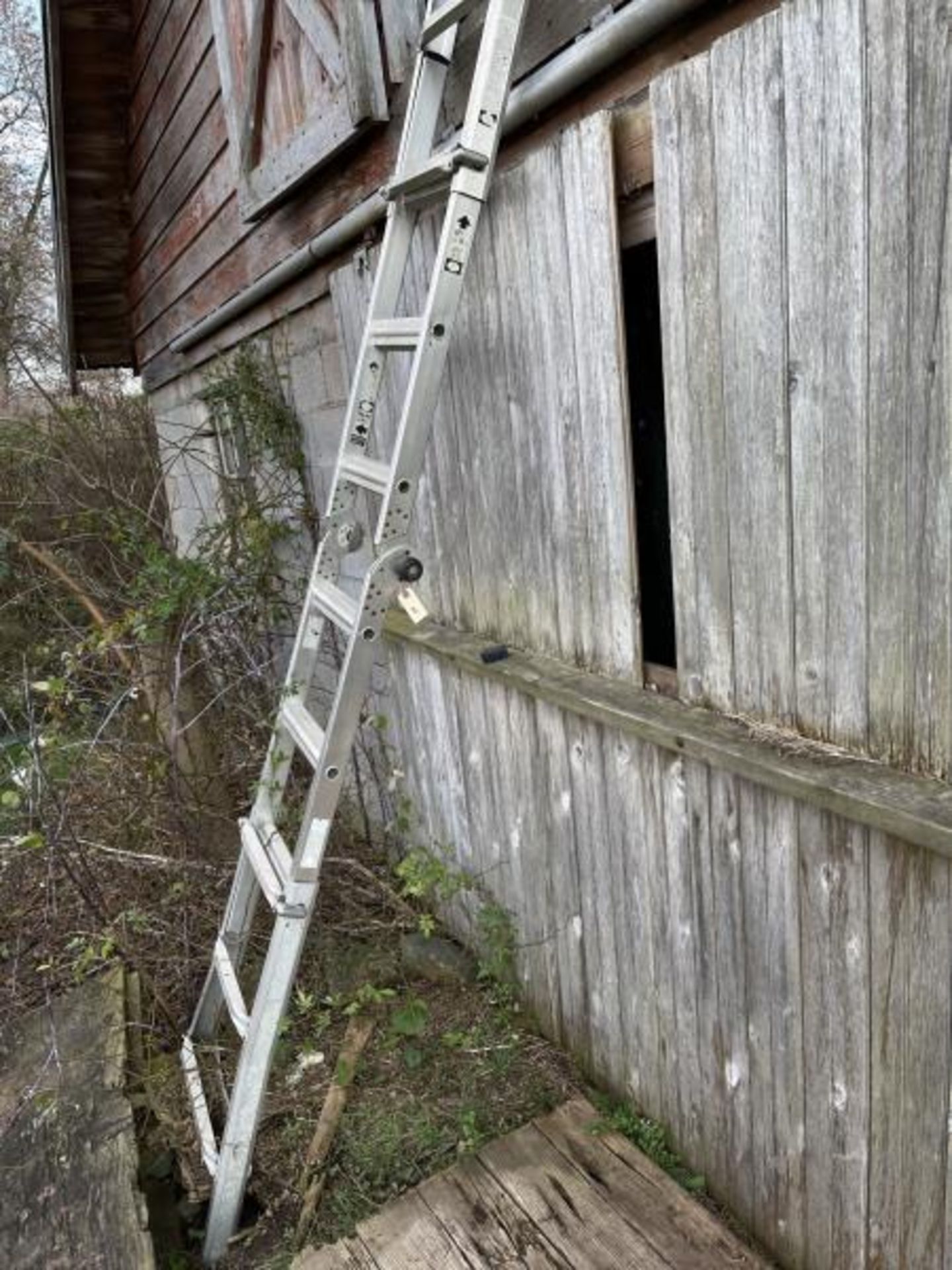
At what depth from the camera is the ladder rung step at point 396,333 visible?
197cm

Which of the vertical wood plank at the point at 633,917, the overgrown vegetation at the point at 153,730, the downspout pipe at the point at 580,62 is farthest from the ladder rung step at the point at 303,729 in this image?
the downspout pipe at the point at 580,62

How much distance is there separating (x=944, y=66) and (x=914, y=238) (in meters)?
0.20

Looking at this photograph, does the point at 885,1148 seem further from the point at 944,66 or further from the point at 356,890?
the point at 356,890

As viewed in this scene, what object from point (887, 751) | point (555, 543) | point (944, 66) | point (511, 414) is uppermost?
point (944, 66)

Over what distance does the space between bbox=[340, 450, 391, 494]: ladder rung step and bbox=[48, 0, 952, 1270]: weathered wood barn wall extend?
12.4 inches

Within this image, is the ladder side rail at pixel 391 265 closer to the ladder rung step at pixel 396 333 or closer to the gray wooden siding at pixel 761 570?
the ladder rung step at pixel 396 333

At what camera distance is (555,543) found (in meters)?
2.09

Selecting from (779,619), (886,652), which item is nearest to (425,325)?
(779,619)

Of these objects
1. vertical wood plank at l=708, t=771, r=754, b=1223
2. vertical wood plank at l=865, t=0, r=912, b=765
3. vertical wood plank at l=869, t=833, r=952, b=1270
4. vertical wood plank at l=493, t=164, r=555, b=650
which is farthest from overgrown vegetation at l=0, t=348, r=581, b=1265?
vertical wood plank at l=865, t=0, r=912, b=765

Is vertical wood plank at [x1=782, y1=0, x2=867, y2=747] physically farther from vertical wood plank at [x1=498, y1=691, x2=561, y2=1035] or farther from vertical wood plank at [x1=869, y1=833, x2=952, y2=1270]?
vertical wood plank at [x1=498, y1=691, x2=561, y2=1035]

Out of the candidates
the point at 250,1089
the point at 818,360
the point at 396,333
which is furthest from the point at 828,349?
the point at 250,1089

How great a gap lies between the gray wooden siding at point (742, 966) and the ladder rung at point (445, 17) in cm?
162

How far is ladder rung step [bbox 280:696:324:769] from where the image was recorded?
217cm

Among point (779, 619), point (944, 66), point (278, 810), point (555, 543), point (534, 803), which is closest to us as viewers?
point (944, 66)
